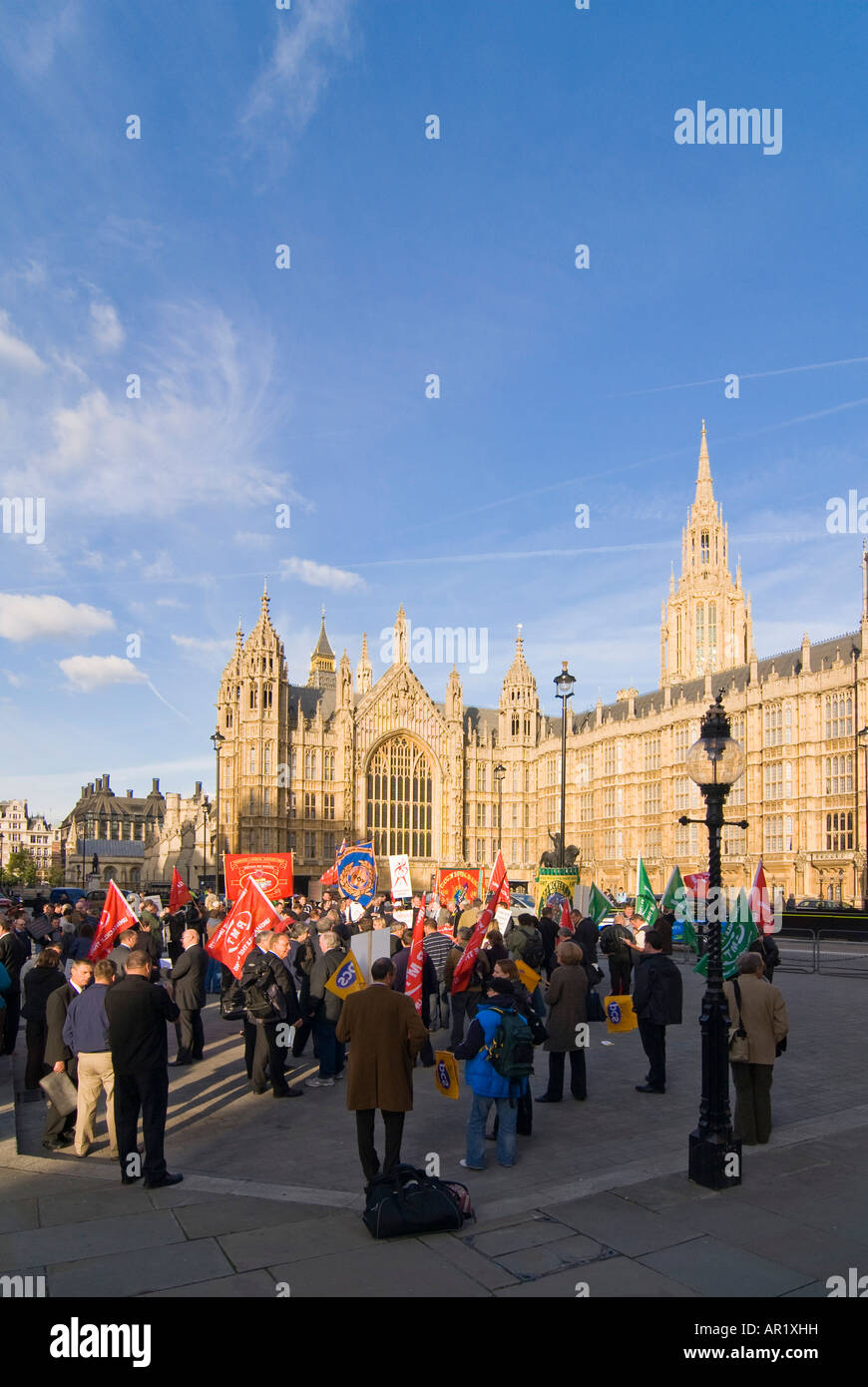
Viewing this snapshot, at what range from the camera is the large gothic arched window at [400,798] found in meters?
71.4

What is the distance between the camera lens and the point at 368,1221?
22.6 feet

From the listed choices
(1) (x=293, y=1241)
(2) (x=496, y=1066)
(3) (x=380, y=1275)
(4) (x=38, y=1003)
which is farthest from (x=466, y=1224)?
(4) (x=38, y=1003)

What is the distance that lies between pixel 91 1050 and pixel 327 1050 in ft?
13.8

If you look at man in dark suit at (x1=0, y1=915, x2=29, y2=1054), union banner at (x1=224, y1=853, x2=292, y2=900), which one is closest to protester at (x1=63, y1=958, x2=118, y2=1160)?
man in dark suit at (x1=0, y1=915, x2=29, y2=1054)

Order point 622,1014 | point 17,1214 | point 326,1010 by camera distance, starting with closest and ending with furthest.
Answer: point 17,1214
point 326,1010
point 622,1014

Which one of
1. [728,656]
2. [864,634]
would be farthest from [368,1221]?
[728,656]

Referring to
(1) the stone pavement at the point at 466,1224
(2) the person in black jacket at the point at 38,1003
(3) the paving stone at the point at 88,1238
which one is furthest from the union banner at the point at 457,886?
(3) the paving stone at the point at 88,1238

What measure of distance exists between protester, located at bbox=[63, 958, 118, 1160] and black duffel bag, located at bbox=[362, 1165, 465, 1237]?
334cm

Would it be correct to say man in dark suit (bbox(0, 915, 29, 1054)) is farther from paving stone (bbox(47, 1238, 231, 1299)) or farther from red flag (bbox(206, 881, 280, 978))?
paving stone (bbox(47, 1238, 231, 1299))

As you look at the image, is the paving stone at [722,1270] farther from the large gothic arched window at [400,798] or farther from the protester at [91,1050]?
the large gothic arched window at [400,798]

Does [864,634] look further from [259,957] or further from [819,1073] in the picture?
[259,957]

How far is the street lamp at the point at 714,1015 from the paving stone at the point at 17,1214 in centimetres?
535

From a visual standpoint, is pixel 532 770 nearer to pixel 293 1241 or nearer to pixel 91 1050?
pixel 91 1050

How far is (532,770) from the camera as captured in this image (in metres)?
79.2
